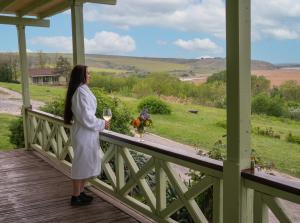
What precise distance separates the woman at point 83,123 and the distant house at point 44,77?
3583 mm

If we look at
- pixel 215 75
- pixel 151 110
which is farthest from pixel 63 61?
pixel 215 75

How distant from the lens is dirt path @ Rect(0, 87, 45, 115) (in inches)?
392

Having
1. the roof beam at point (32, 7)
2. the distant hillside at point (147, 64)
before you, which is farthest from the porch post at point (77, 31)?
the distant hillside at point (147, 64)

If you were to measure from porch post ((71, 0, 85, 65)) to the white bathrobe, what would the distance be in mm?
1015

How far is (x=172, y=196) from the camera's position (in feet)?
13.5

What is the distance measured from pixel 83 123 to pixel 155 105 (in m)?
4.44

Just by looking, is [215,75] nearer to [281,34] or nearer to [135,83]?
[281,34]

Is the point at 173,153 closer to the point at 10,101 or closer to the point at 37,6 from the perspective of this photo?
the point at 37,6

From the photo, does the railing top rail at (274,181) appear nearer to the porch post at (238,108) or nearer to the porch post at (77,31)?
the porch post at (238,108)

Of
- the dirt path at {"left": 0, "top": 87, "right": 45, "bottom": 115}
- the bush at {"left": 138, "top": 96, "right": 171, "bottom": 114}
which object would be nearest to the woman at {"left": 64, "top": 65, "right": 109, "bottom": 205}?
the bush at {"left": 138, "top": 96, "right": 171, "bottom": 114}

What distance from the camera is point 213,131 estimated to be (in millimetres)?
6844

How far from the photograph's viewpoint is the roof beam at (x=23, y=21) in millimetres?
5965

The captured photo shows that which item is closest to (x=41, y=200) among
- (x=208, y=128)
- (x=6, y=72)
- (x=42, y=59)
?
(x=208, y=128)

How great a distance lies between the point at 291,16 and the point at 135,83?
4.89 meters
